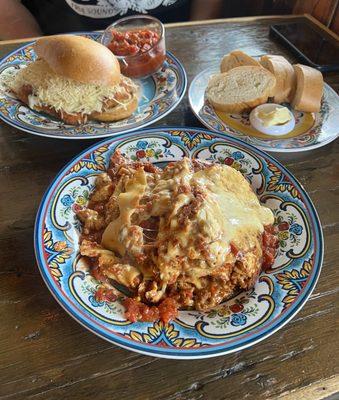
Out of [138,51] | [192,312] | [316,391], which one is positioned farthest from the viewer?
[138,51]

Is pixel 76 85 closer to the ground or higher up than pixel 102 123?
higher up

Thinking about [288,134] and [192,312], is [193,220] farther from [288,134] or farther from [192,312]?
[288,134]

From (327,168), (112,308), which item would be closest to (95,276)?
(112,308)

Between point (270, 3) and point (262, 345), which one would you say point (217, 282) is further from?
point (270, 3)

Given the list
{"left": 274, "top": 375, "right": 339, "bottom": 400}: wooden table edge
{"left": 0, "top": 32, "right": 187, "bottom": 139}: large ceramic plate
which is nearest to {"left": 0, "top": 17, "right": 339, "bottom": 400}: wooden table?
{"left": 274, "top": 375, "right": 339, "bottom": 400}: wooden table edge

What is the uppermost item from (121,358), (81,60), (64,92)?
(81,60)

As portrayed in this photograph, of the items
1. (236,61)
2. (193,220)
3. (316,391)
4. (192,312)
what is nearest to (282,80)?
(236,61)

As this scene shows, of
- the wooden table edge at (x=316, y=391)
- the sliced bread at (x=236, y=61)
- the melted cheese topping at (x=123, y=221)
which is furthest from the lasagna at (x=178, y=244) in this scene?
the sliced bread at (x=236, y=61)
